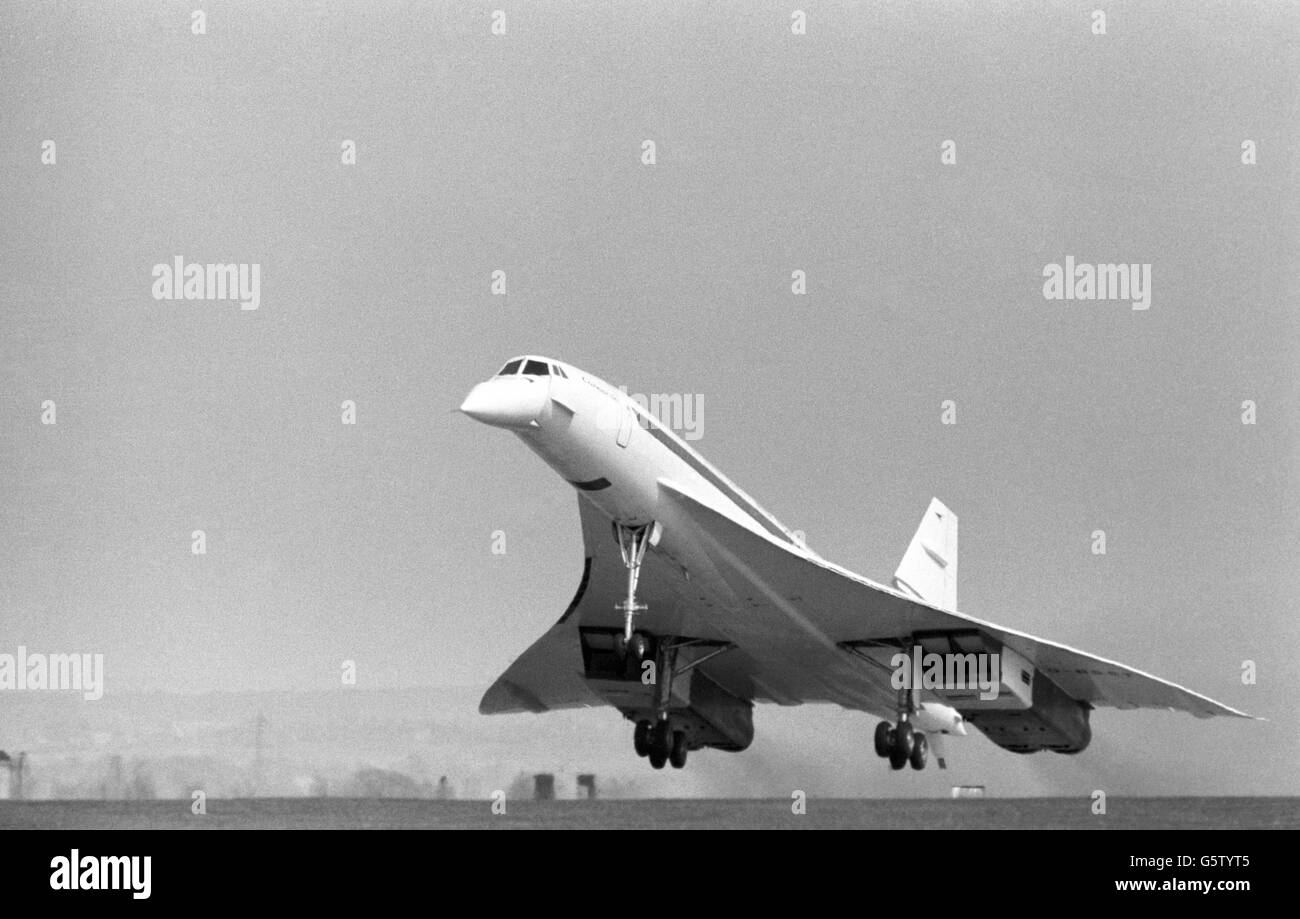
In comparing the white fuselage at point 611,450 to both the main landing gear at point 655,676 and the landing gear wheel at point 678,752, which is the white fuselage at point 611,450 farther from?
the landing gear wheel at point 678,752

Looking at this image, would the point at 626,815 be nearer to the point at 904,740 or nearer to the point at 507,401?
the point at 904,740

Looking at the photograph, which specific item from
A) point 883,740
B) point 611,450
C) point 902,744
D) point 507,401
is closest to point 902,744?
point 902,744

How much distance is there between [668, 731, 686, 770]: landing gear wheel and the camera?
71.9 ft

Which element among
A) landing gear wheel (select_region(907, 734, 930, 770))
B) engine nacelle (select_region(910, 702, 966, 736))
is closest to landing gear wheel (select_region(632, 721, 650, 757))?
landing gear wheel (select_region(907, 734, 930, 770))

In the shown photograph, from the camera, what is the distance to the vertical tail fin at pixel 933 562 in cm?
2631

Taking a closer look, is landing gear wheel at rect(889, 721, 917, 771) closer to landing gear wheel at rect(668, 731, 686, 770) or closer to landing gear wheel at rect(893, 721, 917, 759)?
landing gear wheel at rect(893, 721, 917, 759)

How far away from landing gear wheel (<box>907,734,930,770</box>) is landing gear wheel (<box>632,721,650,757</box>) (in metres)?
3.44

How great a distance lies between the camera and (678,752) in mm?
22125

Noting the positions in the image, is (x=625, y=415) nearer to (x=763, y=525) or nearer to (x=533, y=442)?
(x=533, y=442)

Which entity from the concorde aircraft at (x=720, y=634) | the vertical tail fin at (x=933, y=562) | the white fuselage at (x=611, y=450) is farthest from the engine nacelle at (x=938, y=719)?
the white fuselage at (x=611, y=450)

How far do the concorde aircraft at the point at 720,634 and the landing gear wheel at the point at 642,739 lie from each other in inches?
1.0

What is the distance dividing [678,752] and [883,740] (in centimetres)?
283

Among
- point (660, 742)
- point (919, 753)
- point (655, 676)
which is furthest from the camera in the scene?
point (655, 676)
